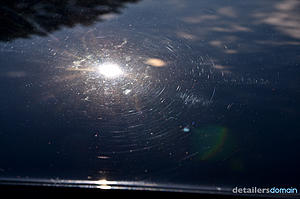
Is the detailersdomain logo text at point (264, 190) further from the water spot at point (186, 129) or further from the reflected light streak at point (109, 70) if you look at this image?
the reflected light streak at point (109, 70)

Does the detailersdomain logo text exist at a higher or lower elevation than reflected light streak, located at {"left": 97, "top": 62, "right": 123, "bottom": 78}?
lower

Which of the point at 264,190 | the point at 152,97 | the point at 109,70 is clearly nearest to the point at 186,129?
the point at 152,97

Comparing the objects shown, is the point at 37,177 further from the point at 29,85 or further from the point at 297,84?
the point at 297,84

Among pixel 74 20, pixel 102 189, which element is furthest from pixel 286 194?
pixel 74 20

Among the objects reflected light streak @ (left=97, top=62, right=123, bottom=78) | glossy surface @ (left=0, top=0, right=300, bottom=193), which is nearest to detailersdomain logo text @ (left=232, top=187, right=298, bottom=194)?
glossy surface @ (left=0, top=0, right=300, bottom=193)

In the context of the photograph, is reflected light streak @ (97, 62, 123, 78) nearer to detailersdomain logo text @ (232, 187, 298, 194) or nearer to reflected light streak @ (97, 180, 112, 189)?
reflected light streak @ (97, 180, 112, 189)

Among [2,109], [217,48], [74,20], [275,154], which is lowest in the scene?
[275,154]
